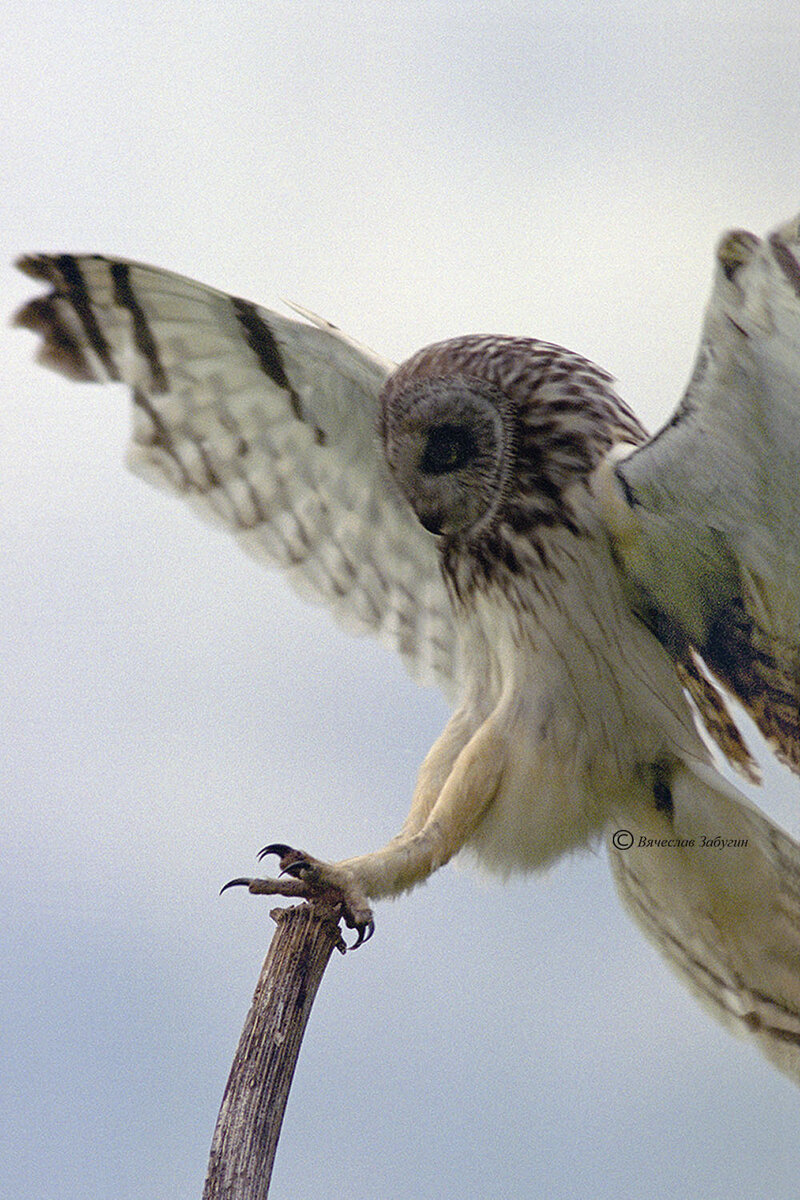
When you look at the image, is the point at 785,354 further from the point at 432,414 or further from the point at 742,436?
the point at 432,414

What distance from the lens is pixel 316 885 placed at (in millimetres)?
1431

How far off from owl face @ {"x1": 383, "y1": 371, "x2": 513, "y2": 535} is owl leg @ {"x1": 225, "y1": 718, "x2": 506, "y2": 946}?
28 centimetres

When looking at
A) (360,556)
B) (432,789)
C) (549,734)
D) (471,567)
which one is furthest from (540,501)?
(360,556)

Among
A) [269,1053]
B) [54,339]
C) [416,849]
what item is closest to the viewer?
[269,1053]

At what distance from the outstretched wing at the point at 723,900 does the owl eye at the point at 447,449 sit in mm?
497

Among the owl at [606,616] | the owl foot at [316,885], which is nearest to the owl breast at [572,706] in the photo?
the owl at [606,616]

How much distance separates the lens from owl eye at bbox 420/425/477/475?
165 cm

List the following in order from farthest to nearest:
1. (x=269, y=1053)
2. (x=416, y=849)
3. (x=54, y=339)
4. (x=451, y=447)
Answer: (x=54, y=339), (x=451, y=447), (x=416, y=849), (x=269, y=1053)

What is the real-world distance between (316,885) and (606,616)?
50cm

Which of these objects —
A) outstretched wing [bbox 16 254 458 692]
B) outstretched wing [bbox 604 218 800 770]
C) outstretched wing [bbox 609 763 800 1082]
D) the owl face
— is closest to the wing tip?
outstretched wing [bbox 16 254 458 692]

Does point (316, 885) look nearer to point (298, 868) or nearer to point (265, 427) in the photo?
point (298, 868)

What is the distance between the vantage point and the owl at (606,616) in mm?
1448

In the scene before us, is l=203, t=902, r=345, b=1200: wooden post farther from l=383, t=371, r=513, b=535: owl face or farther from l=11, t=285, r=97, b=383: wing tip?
l=11, t=285, r=97, b=383: wing tip

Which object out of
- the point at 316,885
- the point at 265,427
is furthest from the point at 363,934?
the point at 265,427
